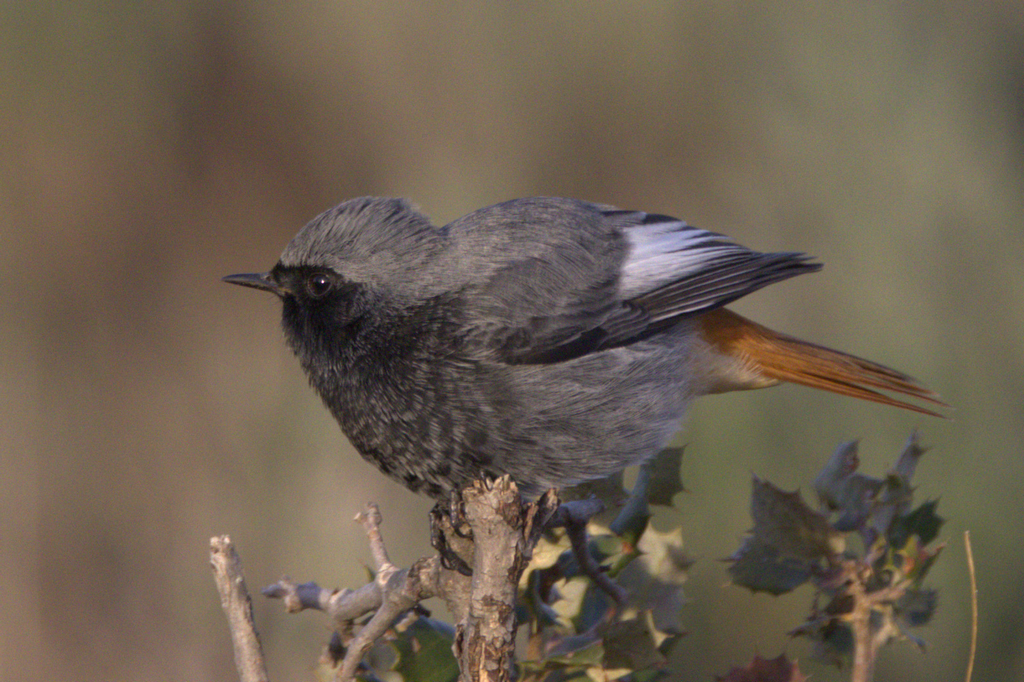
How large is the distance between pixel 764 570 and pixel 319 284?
3.96ft

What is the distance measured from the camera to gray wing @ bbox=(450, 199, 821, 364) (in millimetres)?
2246

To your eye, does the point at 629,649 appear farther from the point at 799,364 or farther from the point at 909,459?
the point at 799,364

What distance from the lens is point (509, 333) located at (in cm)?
222

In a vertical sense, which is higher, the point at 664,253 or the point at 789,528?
the point at 664,253

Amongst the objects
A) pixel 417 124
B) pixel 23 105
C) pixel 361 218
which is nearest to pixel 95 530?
pixel 23 105

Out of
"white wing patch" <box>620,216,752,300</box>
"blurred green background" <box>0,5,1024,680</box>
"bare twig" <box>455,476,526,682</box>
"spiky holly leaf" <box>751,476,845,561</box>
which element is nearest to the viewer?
"bare twig" <box>455,476,526,682</box>

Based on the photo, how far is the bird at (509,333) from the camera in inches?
85.3

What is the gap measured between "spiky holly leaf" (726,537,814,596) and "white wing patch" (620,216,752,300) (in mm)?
717

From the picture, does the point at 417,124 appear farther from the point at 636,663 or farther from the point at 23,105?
the point at 636,663

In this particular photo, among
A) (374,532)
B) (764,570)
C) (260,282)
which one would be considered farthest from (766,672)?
(260,282)

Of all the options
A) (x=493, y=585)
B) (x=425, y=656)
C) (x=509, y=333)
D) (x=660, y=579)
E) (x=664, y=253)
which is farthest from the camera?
(x=664, y=253)

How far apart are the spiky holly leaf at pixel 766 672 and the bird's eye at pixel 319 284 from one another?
1.24 metres

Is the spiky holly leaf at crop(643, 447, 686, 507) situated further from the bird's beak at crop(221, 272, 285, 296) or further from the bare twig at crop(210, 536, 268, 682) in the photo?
the bird's beak at crop(221, 272, 285, 296)

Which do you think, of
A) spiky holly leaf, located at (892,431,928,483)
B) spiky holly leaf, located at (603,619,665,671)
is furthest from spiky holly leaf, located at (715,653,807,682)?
spiky holly leaf, located at (892,431,928,483)
